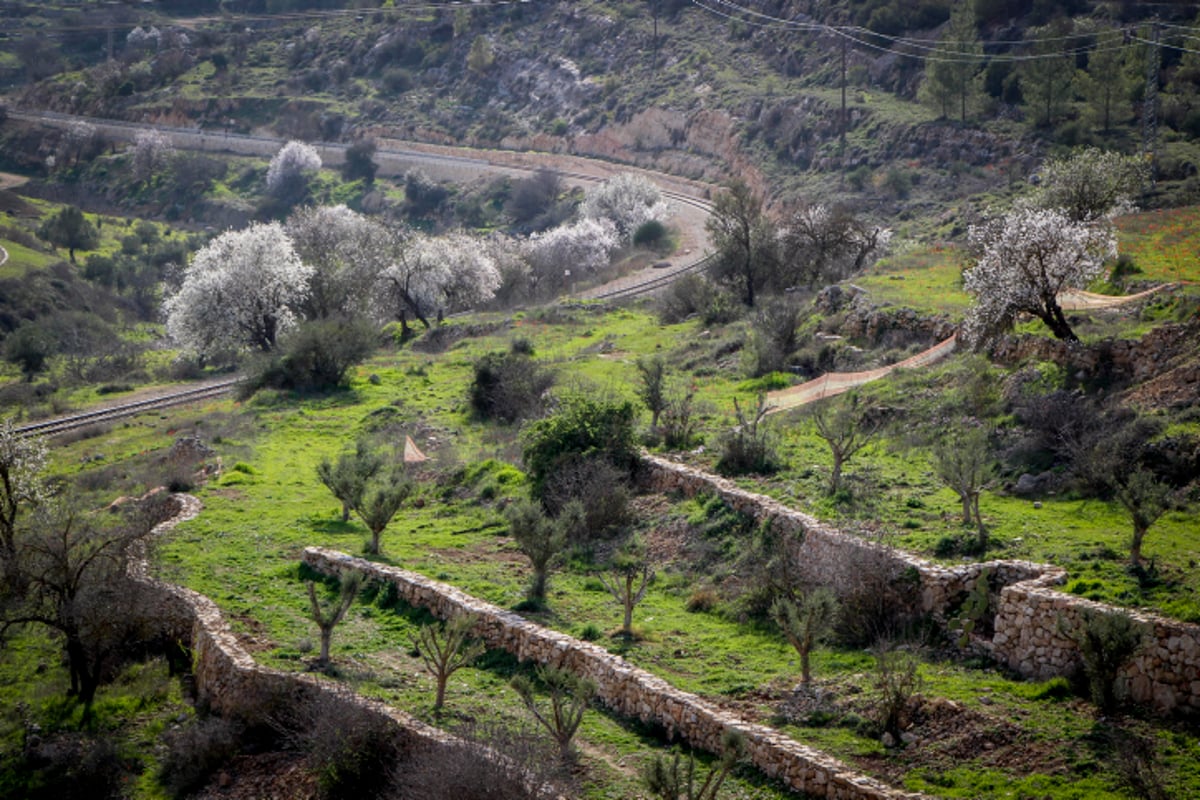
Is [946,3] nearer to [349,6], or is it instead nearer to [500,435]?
[500,435]

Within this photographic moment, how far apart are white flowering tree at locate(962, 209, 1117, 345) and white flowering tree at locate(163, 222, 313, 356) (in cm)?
3140

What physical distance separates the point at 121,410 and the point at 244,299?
727 centimetres

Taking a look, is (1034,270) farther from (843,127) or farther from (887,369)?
(843,127)

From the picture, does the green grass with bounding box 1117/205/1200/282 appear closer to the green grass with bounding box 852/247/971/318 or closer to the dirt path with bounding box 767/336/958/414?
the green grass with bounding box 852/247/971/318

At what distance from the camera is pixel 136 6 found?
131 m

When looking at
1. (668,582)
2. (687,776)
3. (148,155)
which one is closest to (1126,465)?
(668,582)

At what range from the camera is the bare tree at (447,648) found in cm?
1656

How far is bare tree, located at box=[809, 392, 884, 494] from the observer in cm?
2184

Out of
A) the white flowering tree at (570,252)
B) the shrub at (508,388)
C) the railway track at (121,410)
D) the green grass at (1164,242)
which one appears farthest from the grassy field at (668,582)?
the white flowering tree at (570,252)

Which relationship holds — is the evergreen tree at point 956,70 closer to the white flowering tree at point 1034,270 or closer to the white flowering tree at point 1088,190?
the white flowering tree at point 1088,190

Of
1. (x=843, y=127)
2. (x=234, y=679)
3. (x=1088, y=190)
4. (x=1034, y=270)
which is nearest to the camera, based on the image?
(x=234, y=679)

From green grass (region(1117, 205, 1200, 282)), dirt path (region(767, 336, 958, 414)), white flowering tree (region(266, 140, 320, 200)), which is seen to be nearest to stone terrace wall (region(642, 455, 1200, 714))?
dirt path (region(767, 336, 958, 414))

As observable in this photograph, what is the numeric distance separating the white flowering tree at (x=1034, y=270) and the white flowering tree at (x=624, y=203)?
145 feet

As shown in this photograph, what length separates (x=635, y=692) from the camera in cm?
1589
